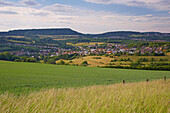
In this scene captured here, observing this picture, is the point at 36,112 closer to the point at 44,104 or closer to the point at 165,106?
the point at 44,104

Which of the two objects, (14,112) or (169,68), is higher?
(14,112)

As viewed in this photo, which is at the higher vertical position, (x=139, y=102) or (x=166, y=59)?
(x=139, y=102)

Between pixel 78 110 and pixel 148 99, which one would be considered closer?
pixel 78 110

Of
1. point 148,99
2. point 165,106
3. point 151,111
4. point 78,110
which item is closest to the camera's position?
point 78,110

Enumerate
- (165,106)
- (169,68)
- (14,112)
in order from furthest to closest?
(169,68) → (165,106) → (14,112)

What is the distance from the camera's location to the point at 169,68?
5138 cm

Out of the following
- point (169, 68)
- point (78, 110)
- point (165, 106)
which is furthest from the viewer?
point (169, 68)

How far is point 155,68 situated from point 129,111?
2059 inches

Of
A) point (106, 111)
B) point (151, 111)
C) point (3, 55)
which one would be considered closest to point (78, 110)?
point (106, 111)

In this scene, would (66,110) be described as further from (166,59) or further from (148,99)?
(166,59)

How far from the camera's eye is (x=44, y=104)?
4.47m

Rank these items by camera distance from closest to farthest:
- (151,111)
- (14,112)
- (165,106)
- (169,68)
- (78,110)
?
(14,112), (78,110), (151,111), (165,106), (169,68)

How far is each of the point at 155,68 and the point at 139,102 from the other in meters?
51.2

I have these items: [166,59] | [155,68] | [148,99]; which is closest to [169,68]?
[155,68]
